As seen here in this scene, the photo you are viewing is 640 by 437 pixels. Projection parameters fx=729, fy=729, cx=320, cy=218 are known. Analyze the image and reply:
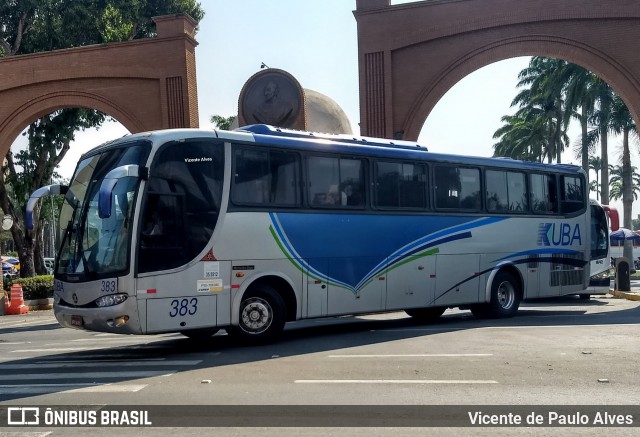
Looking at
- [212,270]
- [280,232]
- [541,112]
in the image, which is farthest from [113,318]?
[541,112]

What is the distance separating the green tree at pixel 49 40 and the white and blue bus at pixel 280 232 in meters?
23.2

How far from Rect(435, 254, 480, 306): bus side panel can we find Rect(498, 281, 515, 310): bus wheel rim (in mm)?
989

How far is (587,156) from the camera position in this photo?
43.6 m

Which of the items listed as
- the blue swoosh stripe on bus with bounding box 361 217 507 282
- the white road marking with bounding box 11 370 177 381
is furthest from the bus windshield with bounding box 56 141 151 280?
the blue swoosh stripe on bus with bounding box 361 217 507 282

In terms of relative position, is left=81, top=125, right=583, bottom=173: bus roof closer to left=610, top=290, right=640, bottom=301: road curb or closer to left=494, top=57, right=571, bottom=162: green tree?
left=610, top=290, right=640, bottom=301: road curb

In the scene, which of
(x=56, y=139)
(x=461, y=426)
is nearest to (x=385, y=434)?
(x=461, y=426)

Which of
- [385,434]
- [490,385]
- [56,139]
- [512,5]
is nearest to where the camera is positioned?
[385,434]

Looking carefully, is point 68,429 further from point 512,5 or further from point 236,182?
point 512,5

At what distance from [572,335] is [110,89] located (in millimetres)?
19000


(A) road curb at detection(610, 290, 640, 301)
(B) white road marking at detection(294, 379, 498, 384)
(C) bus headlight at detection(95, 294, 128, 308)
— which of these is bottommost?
(A) road curb at detection(610, 290, 640, 301)

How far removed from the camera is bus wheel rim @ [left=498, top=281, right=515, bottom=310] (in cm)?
1722

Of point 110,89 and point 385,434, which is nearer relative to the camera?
point 385,434

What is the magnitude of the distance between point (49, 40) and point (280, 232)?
28359 mm

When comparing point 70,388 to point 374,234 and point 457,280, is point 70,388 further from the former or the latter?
point 457,280
